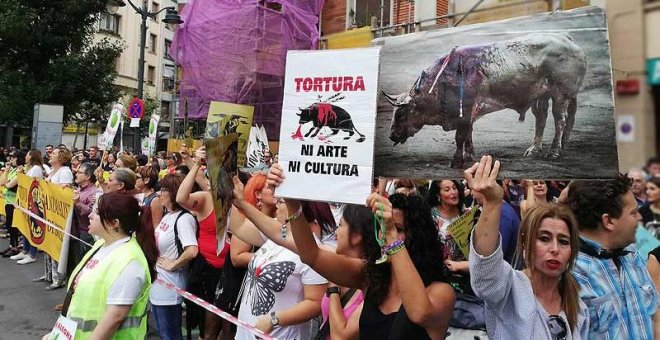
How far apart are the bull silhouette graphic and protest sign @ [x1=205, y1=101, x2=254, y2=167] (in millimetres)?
673

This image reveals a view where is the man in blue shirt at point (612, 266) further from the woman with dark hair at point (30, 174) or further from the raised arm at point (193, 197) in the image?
the woman with dark hair at point (30, 174)

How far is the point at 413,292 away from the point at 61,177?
717 centimetres

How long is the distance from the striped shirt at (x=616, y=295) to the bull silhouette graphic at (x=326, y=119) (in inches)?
48.5

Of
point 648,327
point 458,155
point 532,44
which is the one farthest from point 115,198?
point 648,327

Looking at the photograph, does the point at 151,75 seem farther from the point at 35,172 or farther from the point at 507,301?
the point at 507,301

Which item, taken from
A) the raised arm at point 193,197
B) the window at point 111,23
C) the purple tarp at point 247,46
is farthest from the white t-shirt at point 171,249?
the window at point 111,23

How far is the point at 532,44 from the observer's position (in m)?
1.88

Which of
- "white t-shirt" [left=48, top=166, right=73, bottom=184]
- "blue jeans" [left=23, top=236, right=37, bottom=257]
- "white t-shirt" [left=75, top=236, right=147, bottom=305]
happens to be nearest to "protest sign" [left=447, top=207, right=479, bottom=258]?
"white t-shirt" [left=75, top=236, right=147, bottom=305]

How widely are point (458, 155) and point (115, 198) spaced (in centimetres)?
195

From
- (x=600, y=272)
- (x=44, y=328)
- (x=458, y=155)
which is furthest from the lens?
(x=44, y=328)

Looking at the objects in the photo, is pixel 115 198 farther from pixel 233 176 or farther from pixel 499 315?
pixel 499 315

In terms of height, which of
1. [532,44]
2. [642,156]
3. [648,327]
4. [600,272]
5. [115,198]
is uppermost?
[532,44]

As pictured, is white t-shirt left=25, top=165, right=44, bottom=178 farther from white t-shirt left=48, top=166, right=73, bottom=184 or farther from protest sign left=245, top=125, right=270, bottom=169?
protest sign left=245, top=125, right=270, bottom=169

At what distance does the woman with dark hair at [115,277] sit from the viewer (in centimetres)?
271
